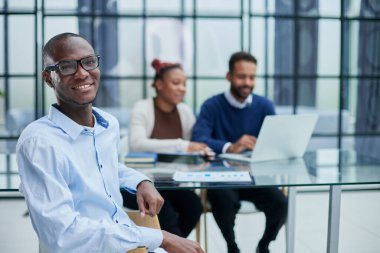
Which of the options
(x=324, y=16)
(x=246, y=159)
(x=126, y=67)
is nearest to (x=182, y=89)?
(x=246, y=159)

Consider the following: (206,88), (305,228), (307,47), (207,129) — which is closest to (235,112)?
(207,129)

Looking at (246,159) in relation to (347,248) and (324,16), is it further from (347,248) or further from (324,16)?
(324,16)

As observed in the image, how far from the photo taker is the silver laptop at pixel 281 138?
2326 millimetres

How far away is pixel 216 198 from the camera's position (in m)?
2.62

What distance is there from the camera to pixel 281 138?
7.96 feet

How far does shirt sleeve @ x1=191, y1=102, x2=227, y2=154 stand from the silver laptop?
0.55 feet

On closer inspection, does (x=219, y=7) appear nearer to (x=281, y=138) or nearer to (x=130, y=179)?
(x=281, y=138)

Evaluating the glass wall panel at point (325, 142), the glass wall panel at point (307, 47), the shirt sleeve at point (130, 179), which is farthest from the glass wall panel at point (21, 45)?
the shirt sleeve at point (130, 179)

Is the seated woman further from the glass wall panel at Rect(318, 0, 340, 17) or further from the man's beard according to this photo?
the glass wall panel at Rect(318, 0, 340, 17)

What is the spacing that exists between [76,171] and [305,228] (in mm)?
2748

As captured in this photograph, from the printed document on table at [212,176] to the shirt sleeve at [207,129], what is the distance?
640mm

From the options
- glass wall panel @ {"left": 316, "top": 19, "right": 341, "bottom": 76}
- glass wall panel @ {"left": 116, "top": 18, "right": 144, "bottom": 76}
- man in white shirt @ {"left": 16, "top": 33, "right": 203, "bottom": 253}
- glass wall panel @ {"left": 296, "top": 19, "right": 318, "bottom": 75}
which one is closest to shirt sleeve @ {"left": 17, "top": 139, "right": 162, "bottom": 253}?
man in white shirt @ {"left": 16, "top": 33, "right": 203, "bottom": 253}

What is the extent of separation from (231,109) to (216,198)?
69 centimetres

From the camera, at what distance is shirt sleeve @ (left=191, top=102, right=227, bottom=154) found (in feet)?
9.19
